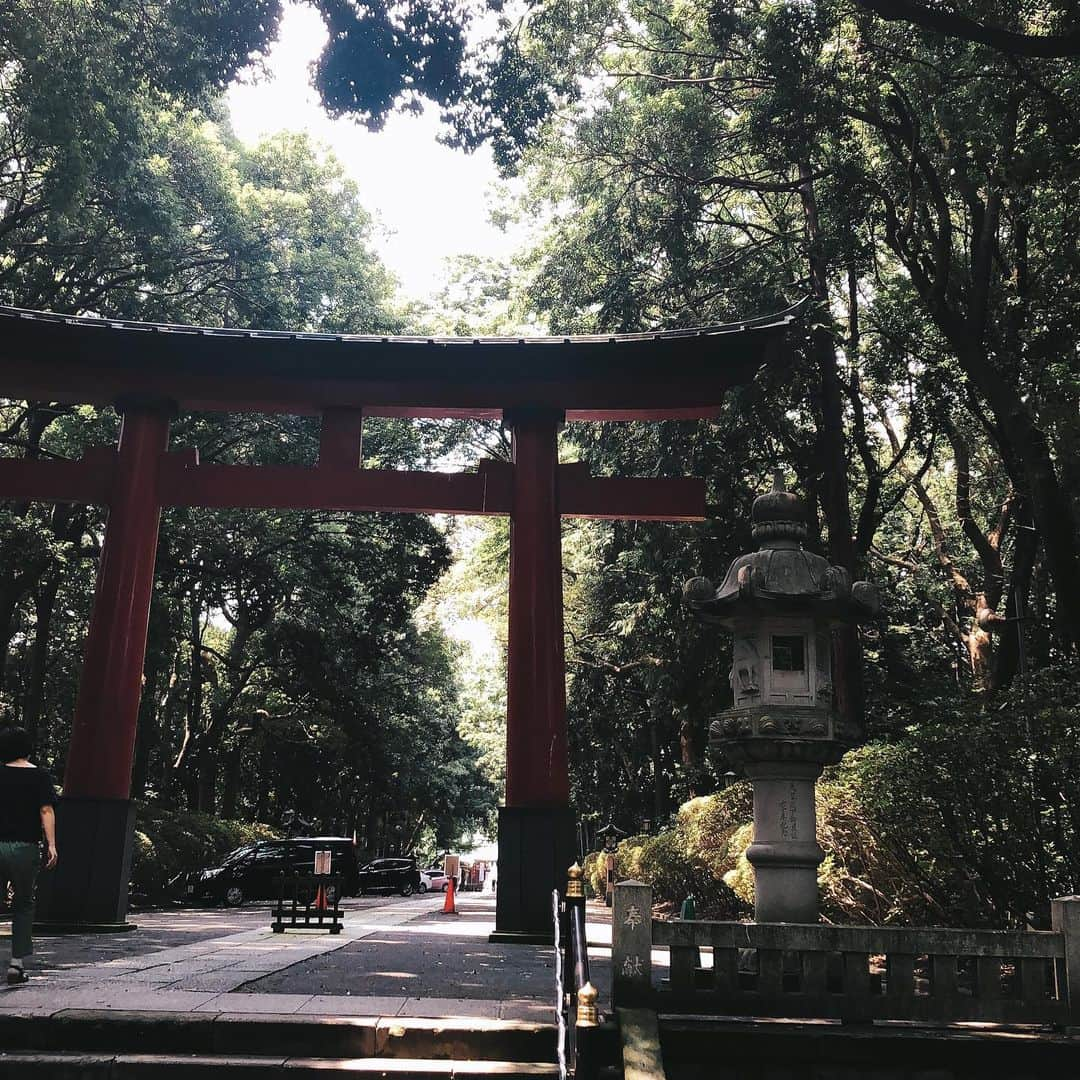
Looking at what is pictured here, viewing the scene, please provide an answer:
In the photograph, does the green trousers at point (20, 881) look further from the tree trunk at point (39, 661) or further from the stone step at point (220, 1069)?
the tree trunk at point (39, 661)

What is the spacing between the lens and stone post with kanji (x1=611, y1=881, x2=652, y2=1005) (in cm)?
590

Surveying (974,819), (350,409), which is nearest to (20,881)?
(350,409)

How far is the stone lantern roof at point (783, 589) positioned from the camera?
8.02 metres

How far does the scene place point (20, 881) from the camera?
277 inches

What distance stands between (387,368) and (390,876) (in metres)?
27.0

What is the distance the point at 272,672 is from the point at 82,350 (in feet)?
68.5

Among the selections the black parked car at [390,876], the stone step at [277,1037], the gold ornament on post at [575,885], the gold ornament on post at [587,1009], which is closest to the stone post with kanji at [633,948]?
the gold ornament on post at [575,885]

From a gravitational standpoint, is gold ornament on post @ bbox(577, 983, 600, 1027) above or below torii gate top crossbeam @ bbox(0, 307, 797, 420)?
below

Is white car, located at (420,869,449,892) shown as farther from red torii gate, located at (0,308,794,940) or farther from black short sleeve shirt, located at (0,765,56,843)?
black short sleeve shirt, located at (0,765,56,843)

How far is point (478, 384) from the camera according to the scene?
12.6 meters

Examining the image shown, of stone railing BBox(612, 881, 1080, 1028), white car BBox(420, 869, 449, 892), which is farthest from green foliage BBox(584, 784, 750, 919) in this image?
white car BBox(420, 869, 449, 892)

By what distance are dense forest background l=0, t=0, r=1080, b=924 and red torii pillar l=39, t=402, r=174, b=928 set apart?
4.92 meters

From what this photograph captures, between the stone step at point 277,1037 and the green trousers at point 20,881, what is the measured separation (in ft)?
4.52

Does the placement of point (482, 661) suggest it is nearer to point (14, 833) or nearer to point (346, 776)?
point (346, 776)
